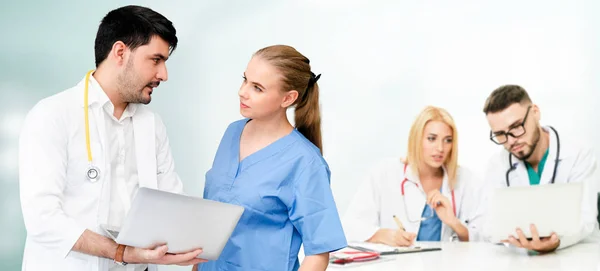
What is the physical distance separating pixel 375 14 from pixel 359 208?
138cm

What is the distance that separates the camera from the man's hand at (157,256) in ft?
5.90

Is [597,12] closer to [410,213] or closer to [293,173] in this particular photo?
[410,213]

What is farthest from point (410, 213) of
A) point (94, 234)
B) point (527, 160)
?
point (94, 234)

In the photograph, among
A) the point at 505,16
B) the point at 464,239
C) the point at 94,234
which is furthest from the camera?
the point at 505,16

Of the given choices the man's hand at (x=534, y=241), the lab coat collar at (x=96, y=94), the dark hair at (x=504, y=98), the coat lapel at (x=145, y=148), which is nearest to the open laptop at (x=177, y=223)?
the coat lapel at (x=145, y=148)

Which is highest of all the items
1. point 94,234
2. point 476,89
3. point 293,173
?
point 476,89

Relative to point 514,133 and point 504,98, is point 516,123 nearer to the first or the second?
point 514,133

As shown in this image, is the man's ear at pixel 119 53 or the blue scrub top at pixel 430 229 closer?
the man's ear at pixel 119 53

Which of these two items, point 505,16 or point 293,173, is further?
point 505,16

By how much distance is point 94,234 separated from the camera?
187 centimetres

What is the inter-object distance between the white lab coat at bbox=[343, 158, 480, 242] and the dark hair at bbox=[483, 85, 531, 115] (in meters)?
0.46

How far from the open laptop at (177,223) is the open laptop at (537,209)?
5.10 feet

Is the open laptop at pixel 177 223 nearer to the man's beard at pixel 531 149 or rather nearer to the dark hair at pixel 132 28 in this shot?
the dark hair at pixel 132 28

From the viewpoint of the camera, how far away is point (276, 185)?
1.97m
